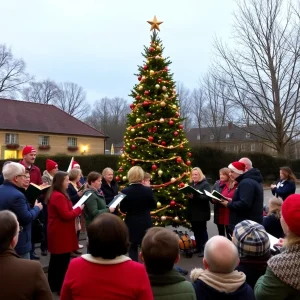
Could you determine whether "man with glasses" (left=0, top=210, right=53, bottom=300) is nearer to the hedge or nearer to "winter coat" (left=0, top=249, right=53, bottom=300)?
"winter coat" (left=0, top=249, right=53, bottom=300)

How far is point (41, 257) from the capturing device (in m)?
7.77

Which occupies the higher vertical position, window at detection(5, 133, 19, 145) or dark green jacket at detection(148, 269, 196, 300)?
window at detection(5, 133, 19, 145)

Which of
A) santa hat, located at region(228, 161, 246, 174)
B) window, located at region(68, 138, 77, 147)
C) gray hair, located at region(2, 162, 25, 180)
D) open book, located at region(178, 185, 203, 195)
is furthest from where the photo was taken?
window, located at region(68, 138, 77, 147)

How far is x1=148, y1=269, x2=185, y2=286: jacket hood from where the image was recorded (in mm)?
2541

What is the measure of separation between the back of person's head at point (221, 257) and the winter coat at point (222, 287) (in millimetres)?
43

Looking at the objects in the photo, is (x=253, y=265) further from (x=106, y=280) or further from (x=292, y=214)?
(x=106, y=280)

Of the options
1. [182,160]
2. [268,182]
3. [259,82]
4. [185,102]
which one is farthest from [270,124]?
[185,102]

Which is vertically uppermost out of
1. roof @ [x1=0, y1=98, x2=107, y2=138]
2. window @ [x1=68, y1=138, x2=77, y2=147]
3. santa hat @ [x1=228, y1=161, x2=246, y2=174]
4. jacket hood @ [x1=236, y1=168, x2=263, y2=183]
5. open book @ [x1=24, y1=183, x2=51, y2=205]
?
roof @ [x1=0, y1=98, x2=107, y2=138]

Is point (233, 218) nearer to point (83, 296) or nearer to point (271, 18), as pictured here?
point (83, 296)

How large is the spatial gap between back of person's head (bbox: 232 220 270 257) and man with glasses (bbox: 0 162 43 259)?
9.24 feet

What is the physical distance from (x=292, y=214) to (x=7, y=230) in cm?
209

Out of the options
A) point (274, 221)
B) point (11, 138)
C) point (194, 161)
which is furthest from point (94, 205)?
point (11, 138)

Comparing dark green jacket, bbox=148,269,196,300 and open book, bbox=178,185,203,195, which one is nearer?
dark green jacket, bbox=148,269,196,300

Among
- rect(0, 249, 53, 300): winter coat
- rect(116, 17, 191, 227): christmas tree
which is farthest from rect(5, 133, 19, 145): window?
rect(0, 249, 53, 300): winter coat
